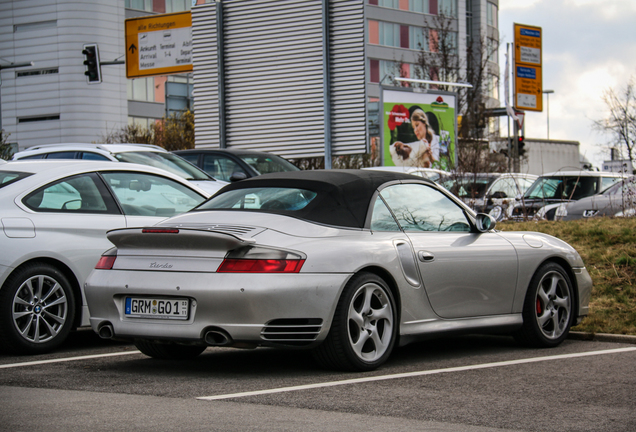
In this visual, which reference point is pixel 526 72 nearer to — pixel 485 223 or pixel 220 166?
pixel 220 166

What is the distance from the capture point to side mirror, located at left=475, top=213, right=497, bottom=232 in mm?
7184

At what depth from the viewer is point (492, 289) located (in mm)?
7102

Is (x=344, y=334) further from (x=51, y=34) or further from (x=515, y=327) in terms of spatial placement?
(x=51, y=34)

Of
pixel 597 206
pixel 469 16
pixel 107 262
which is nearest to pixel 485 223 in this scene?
pixel 107 262

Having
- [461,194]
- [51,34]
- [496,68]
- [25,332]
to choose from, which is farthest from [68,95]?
[25,332]

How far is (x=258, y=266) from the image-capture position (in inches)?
224

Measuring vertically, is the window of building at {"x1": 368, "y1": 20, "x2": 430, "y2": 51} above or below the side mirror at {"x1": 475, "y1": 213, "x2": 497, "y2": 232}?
above

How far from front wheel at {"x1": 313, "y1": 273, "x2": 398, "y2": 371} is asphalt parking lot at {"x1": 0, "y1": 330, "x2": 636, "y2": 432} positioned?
0.35 ft

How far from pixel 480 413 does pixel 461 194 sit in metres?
12.3

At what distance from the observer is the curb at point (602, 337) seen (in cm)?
771

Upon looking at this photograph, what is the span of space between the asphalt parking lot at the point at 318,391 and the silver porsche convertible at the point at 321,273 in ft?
0.84

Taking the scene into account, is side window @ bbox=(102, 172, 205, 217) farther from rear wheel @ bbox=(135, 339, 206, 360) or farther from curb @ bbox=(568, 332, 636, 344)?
curb @ bbox=(568, 332, 636, 344)

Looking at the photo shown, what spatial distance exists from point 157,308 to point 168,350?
86 centimetres

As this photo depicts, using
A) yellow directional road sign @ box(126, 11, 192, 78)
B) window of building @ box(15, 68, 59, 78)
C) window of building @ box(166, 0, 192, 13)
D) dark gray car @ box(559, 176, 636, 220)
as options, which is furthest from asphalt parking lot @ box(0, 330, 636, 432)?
window of building @ box(166, 0, 192, 13)
